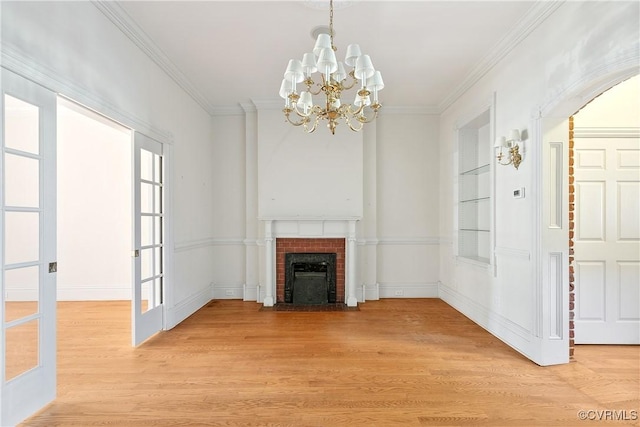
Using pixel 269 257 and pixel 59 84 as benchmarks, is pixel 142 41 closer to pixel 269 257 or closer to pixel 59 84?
pixel 59 84

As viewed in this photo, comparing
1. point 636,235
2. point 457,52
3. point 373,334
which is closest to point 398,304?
point 373,334

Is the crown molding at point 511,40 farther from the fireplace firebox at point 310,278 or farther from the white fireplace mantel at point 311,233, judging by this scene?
the fireplace firebox at point 310,278

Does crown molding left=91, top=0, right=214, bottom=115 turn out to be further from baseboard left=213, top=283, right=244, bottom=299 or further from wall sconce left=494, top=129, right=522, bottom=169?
wall sconce left=494, top=129, right=522, bottom=169

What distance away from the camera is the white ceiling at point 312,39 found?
3.02 m

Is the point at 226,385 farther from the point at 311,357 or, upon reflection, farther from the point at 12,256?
the point at 12,256

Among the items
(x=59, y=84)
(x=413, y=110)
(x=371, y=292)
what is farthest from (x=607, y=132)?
(x=59, y=84)

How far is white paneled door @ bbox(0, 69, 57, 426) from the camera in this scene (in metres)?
2.10

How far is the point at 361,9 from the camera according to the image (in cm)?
304

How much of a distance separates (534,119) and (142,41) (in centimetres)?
382

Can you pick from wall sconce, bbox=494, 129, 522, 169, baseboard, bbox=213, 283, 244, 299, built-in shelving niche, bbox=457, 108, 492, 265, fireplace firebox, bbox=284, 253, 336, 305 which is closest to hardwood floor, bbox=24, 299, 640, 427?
fireplace firebox, bbox=284, 253, 336, 305

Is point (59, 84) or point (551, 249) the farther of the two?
point (551, 249)

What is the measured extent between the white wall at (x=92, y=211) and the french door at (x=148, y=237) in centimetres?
199

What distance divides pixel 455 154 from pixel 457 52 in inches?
63.6

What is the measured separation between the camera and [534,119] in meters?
3.19
